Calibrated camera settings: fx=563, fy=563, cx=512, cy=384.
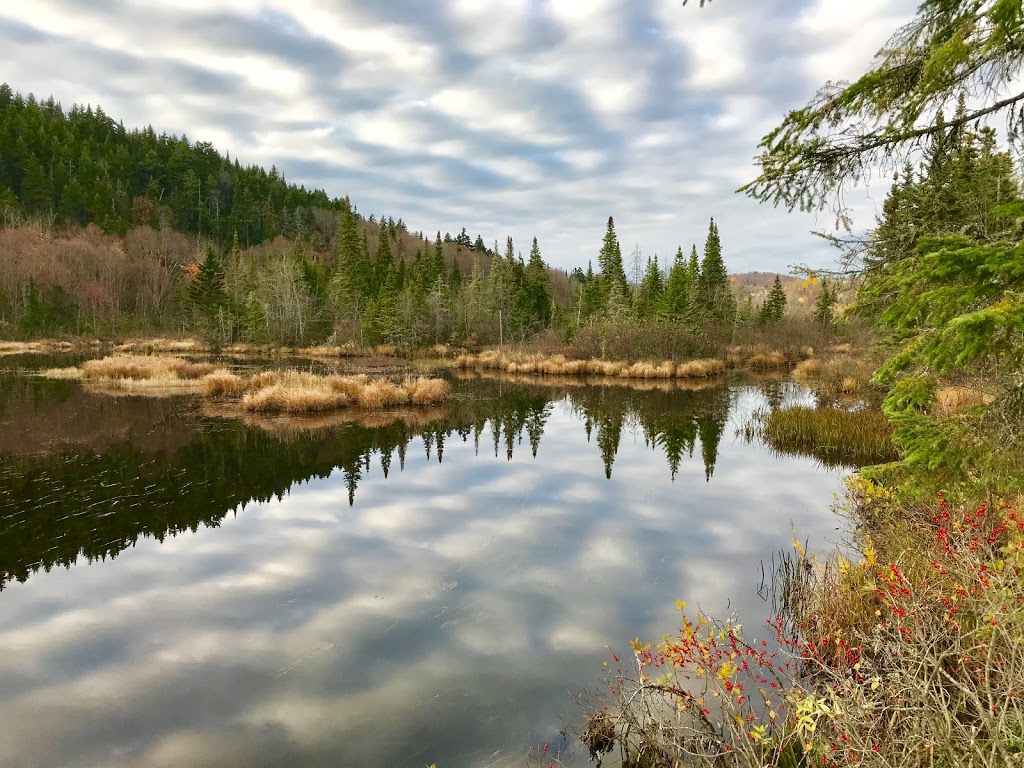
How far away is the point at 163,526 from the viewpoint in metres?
11.6

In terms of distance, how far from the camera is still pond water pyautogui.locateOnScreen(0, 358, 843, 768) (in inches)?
231

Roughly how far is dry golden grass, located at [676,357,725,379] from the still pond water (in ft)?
72.9

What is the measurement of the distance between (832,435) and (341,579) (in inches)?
665

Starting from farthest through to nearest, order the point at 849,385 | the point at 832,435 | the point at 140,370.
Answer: the point at 140,370 < the point at 849,385 < the point at 832,435

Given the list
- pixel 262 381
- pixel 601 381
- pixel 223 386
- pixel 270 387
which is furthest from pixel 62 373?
pixel 601 381

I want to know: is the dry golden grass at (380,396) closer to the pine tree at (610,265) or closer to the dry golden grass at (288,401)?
the dry golden grass at (288,401)

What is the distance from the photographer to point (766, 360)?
51.4 metres

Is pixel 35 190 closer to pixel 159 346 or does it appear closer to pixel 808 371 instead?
pixel 159 346

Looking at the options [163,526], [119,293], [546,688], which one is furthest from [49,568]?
[119,293]

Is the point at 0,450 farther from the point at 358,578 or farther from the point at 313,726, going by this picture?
the point at 313,726

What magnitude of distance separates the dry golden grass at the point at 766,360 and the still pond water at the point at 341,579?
112ft

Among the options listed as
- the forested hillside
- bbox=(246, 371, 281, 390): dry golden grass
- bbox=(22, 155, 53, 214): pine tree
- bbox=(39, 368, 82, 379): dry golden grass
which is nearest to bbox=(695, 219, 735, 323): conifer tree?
the forested hillside

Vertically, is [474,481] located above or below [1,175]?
below

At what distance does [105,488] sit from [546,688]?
1233cm
